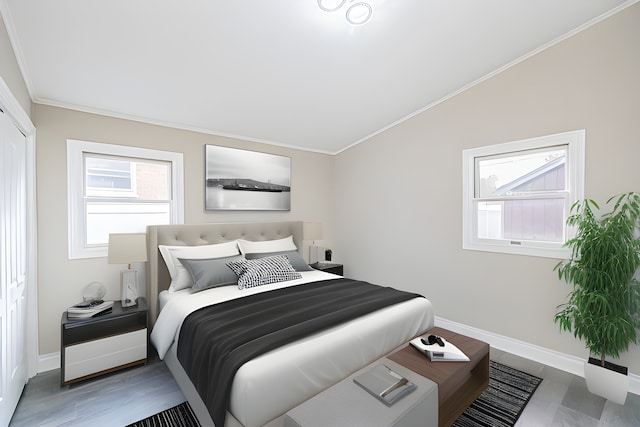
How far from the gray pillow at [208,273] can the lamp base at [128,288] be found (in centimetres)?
47

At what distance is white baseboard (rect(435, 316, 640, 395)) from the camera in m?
2.49

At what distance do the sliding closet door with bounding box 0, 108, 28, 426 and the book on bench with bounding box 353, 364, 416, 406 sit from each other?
6.64ft

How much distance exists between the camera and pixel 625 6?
2293 millimetres

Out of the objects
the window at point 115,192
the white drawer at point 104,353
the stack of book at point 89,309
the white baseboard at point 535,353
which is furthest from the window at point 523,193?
the stack of book at point 89,309

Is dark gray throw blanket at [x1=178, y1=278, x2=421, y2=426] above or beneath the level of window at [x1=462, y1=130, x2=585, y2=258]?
beneath

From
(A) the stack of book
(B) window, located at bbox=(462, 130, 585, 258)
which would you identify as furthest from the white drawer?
(B) window, located at bbox=(462, 130, 585, 258)

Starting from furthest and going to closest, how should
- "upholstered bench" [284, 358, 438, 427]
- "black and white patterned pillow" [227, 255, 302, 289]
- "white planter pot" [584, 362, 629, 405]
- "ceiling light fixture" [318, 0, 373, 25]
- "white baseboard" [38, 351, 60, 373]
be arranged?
"black and white patterned pillow" [227, 255, 302, 289] < "white baseboard" [38, 351, 60, 373] < "white planter pot" [584, 362, 629, 405] < "ceiling light fixture" [318, 0, 373, 25] < "upholstered bench" [284, 358, 438, 427]

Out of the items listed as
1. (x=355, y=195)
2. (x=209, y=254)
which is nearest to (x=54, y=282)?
(x=209, y=254)

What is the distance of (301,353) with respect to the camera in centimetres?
158

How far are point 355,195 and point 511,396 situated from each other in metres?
2.93

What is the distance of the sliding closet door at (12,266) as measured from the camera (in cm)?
168

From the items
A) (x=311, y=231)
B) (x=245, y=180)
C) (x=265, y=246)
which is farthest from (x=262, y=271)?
(x=245, y=180)

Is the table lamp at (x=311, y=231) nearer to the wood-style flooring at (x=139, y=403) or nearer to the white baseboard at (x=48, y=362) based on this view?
the wood-style flooring at (x=139, y=403)

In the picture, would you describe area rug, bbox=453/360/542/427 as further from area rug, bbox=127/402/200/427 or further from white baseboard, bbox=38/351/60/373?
white baseboard, bbox=38/351/60/373
